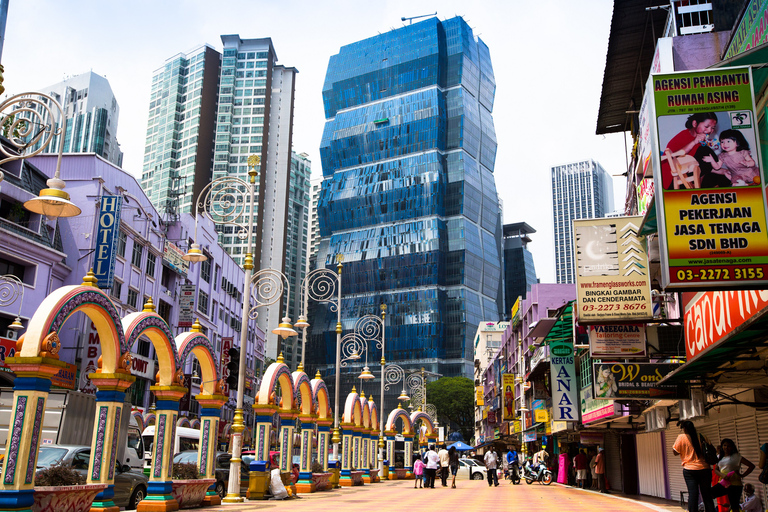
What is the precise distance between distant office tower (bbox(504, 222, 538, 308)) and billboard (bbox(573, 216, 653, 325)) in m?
146

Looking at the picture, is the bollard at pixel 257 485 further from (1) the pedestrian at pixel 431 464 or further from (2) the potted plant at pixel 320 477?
(1) the pedestrian at pixel 431 464

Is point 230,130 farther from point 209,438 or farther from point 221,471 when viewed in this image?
point 209,438

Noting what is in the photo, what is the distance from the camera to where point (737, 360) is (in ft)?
35.8

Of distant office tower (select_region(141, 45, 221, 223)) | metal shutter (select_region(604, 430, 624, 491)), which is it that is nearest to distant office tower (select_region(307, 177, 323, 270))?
distant office tower (select_region(141, 45, 221, 223))

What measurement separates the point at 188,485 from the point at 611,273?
11.2 m

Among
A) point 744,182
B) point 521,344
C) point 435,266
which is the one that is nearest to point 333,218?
point 435,266

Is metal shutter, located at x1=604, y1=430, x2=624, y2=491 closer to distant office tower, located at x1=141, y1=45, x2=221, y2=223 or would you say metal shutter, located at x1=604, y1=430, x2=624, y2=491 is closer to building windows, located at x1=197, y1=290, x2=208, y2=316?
building windows, located at x1=197, y1=290, x2=208, y2=316

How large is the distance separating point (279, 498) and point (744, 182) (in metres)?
16.5

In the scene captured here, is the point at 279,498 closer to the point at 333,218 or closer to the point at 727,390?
the point at 727,390

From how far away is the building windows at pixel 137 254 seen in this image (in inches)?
1614

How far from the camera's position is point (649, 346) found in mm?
17203

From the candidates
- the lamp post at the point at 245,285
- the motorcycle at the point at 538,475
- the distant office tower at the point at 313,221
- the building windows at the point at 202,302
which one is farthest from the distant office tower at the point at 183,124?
the lamp post at the point at 245,285

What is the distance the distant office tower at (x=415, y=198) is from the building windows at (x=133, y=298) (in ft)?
276

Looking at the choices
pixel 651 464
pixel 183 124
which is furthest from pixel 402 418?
pixel 183 124
